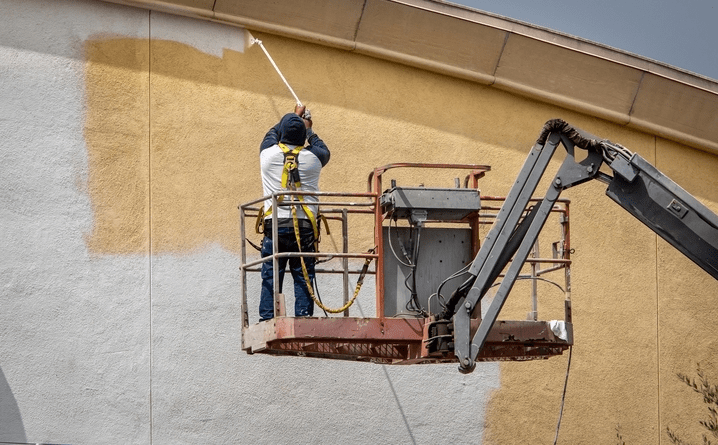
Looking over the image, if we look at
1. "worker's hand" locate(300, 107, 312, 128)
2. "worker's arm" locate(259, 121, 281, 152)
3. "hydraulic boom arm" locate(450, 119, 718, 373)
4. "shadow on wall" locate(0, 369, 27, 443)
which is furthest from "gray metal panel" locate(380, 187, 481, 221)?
"shadow on wall" locate(0, 369, 27, 443)

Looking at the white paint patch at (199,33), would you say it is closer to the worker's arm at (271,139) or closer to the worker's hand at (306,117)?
the worker's hand at (306,117)

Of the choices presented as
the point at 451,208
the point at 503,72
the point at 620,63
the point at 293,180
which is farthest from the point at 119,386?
the point at 620,63

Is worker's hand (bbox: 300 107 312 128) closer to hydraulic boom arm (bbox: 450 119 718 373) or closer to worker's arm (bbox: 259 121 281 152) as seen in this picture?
worker's arm (bbox: 259 121 281 152)

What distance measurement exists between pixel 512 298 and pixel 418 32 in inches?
145

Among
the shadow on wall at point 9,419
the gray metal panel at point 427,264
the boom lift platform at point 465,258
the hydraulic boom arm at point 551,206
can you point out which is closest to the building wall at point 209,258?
the shadow on wall at point 9,419

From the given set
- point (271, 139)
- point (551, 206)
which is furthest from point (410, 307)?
point (271, 139)

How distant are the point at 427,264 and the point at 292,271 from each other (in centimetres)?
137

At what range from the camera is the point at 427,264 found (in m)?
11.6

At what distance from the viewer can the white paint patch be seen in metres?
14.9

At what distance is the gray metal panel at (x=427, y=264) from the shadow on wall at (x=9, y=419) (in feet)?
16.4

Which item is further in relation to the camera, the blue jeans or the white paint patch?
the white paint patch

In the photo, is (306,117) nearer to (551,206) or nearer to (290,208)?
(290,208)

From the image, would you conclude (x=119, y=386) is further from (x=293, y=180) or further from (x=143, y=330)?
(x=293, y=180)

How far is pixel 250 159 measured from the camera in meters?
14.8
